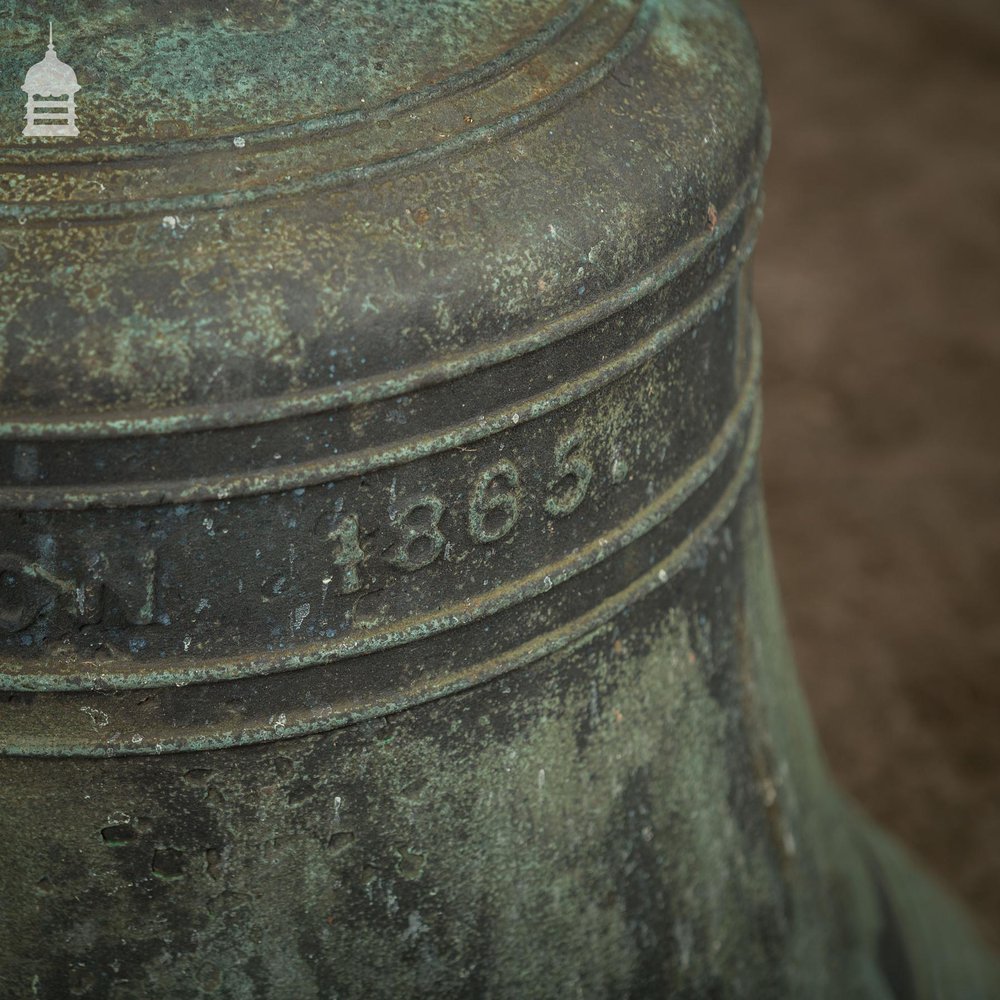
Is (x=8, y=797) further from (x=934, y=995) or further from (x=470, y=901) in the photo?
(x=934, y=995)

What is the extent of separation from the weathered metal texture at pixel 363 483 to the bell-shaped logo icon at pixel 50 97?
1 cm

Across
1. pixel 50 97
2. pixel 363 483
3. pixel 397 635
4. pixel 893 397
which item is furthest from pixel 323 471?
pixel 893 397

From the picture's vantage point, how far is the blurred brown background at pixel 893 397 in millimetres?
3051

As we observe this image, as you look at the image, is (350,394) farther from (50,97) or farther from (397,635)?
(50,97)

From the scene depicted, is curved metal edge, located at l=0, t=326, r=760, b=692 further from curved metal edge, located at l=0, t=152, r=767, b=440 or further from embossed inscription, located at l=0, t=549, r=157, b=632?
curved metal edge, located at l=0, t=152, r=767, b=440

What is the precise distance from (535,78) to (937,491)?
2.58 metres

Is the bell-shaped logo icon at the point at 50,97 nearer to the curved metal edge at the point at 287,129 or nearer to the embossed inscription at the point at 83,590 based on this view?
the curved metal edge at the point at 287,129

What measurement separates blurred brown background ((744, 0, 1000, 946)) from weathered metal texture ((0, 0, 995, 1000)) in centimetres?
161

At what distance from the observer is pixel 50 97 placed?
3.75 ft

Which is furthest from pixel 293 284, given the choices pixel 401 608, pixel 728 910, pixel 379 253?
pixel 728 910

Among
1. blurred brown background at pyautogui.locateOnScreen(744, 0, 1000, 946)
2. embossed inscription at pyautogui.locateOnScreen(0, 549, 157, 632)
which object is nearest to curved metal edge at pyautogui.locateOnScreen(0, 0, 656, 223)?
embossed inscription at pyautogui.locateOnScreen(0, 549, 157, 632)

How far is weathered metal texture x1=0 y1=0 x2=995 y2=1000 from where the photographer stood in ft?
3.63

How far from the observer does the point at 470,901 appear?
1.38 m

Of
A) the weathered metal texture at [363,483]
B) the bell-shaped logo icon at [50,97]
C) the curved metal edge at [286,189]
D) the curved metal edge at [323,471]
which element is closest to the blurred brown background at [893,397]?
the weathered metal texture at [363,483]
